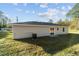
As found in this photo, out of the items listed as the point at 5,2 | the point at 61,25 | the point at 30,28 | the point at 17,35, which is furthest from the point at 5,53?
the point at 61,25

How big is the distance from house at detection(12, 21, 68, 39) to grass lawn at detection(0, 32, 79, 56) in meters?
0.08

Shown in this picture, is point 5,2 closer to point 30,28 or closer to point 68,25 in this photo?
point 30,28

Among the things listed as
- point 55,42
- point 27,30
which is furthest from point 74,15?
point 27,30

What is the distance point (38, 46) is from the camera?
10.2 feet

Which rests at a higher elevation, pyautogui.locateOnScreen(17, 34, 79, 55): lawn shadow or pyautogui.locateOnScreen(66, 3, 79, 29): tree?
pyautogui.locateOnScreen(66, 3, 79, 29): tree

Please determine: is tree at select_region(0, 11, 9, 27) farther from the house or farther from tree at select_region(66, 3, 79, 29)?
tree at select_region(66, 3, 79, 29)

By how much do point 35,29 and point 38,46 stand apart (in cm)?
27

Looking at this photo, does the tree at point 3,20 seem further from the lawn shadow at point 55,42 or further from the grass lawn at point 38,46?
the lawn shadow at point 55,42

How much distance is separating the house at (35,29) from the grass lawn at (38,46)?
79mm

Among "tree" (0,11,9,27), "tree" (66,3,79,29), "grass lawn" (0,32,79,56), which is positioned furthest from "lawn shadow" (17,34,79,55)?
"tree" (0,11,9,27)

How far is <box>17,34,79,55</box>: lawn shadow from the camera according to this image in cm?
311

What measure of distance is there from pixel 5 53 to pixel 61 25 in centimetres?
98

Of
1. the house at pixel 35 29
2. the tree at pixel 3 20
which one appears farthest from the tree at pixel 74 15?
the tree at pixel 3 20

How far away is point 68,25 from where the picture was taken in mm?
3164
